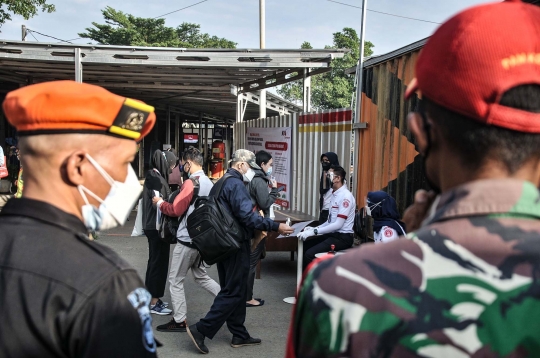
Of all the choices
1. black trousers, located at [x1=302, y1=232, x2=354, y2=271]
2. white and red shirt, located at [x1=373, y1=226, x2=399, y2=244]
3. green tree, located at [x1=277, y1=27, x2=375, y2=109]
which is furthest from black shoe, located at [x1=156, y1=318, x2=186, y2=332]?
green tree, located at [x1=277, y1=27, x2=375, y2=109]

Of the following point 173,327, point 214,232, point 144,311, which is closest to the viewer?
point 144,311

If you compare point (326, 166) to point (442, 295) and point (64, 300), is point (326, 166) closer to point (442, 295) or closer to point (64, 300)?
point (64, 300)

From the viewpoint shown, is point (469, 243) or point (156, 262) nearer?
point (469, 243)

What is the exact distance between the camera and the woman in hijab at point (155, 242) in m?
5.39

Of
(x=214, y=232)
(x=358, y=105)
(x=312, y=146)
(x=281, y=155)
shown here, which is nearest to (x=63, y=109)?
(x=214, y=232)

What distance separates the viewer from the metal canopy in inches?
330

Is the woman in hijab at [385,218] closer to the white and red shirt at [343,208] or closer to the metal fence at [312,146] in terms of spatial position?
the white and red shirt at [343,208]

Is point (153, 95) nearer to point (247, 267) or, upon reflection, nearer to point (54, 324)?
point (247, 267)

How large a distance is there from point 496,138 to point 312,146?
22.6 ft

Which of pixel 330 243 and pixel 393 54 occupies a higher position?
pixel 393 54

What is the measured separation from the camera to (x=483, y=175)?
0.92m

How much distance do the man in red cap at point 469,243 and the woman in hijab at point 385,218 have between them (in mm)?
3585

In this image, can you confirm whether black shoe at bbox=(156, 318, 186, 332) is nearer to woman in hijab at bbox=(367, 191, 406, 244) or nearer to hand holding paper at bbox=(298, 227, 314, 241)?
hand holding paper at bbox=(298, 227, 314, 241)

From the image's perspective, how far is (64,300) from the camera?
3.93 ft
